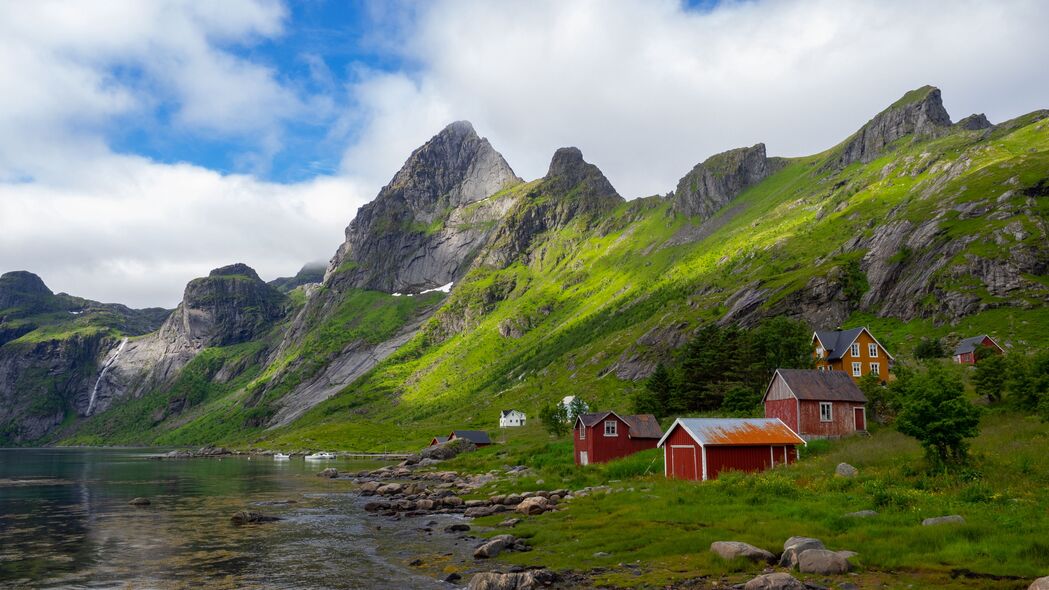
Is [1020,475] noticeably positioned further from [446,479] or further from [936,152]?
[936,152]

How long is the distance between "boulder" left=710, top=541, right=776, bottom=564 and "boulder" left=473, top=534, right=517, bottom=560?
1194 cm

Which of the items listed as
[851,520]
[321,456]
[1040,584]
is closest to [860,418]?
[851,520]

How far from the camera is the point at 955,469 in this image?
118 ft

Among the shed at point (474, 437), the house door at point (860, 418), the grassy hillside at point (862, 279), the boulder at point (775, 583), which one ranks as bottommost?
the shed at point (474, 437)

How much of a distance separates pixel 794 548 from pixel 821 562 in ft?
4.89

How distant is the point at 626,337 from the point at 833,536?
144m

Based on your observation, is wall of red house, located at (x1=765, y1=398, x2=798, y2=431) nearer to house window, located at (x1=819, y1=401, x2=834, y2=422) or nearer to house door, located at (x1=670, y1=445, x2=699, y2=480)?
house window, located at (x1=819, y1=401, x2=834, y2=422)

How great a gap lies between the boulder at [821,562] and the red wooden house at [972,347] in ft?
227

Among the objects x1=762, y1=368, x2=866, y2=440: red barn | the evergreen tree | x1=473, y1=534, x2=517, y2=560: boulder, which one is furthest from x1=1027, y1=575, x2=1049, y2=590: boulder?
x1=762, y1=368, x2=866, y2=440: red barn

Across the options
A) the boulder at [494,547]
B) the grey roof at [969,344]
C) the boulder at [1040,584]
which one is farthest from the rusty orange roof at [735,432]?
the grey roof at [969,344]

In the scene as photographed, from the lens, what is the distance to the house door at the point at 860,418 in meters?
63.3

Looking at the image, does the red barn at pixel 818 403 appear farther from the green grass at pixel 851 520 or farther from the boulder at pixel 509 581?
the boulder at pixel 509 581

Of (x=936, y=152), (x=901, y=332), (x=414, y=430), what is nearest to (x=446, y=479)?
(x=901, y=332)

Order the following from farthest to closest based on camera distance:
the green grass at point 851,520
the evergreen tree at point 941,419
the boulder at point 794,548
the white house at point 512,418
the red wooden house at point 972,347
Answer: the white house at point 512,418
the red wooden house at point 972,347
the evergreen tree at point 941,419
the boulder at point 794,548
the green grass at point 851,520
